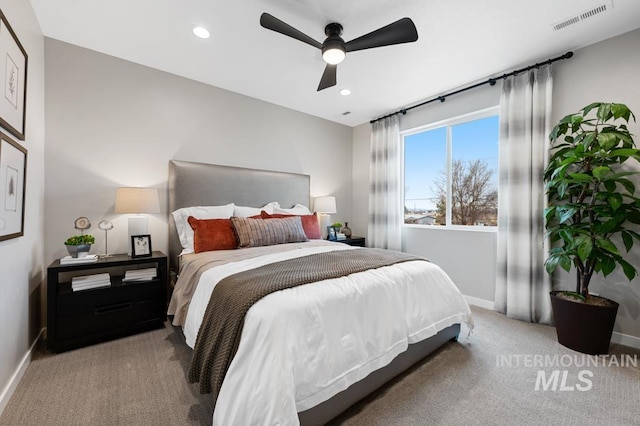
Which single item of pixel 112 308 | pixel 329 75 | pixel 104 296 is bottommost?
pixel 112 308

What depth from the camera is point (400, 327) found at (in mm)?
1752

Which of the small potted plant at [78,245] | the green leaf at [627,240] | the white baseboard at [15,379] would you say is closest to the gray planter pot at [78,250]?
the small potted plant at [78,245]

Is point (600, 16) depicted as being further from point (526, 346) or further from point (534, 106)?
point (526, 346)

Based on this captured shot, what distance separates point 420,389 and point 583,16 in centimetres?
311

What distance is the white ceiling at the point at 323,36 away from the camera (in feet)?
6.82

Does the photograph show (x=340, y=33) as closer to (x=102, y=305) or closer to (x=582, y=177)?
(x=582, y=177)

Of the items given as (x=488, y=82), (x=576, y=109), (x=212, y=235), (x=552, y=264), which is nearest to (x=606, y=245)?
(x=552, y=264)

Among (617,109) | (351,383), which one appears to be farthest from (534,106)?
(351,383)

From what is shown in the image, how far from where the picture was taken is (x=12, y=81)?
5.64ft

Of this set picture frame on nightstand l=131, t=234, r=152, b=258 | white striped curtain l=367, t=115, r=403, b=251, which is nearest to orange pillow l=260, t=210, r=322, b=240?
white striped curtain l=367, t=115, r=403, b=251

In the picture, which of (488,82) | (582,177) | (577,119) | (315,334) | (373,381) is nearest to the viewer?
(315,334)

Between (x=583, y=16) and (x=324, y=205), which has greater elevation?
(x=583, y=16)

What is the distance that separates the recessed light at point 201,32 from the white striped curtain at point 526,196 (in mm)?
3129

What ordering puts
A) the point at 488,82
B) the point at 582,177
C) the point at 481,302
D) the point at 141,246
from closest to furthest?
the point at 582,177 → the point at 141,246 → the point at 488,82 → the point at 481,302
